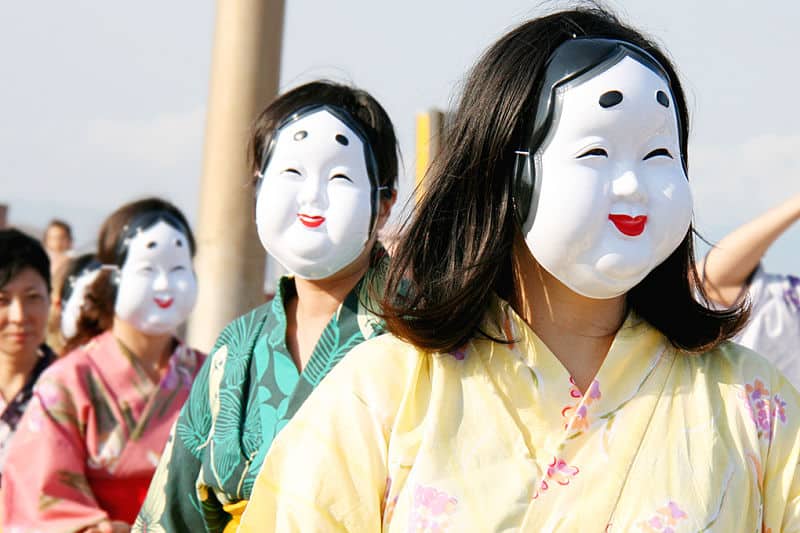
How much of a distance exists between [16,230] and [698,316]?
10.9ft

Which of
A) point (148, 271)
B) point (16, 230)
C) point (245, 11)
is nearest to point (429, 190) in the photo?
point (148, 271)

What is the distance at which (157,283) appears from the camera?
13.7 ft

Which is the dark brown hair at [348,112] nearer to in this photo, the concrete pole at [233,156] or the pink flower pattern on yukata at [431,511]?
the pink flower pattern on yukata at [431,511]

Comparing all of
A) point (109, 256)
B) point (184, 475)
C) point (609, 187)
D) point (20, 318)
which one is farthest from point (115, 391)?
point (609, 187)

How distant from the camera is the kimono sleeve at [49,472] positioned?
3.95 metres

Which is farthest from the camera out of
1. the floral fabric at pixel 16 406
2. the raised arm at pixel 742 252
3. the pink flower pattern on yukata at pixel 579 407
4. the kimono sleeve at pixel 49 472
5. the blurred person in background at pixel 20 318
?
the blurred person in background at pixel 20 318

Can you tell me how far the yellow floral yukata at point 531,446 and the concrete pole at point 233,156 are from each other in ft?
12.3

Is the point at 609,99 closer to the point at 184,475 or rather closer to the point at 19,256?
the point at 184,475

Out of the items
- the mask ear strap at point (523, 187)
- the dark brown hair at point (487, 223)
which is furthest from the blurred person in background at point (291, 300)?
the mask ear strap at point (523, 187)

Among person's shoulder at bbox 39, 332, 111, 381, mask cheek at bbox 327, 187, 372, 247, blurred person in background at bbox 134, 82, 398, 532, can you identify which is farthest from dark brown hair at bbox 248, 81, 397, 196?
person's shoulder at bbox 39, 332, 111, 381

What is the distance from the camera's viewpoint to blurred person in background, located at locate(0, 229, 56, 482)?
15.2 feet

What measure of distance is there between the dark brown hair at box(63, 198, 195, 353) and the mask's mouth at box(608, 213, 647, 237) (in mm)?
2647

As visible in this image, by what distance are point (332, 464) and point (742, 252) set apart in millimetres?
1956

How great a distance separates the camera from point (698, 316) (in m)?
2.01
